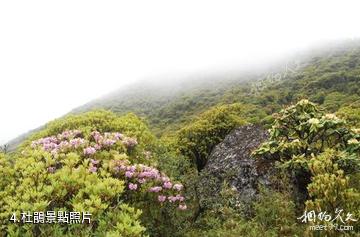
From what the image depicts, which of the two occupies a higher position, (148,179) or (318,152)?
(148,179)

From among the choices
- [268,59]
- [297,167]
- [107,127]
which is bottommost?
[268,59]

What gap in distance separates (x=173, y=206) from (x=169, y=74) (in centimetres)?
12641

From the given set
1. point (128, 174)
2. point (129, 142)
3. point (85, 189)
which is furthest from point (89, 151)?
point (85, 189)

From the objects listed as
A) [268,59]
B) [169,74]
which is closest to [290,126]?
[268,59]

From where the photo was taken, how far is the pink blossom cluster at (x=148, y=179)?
7301 mm

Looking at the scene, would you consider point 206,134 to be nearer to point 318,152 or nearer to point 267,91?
point 318,152

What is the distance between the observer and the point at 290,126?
1140cm

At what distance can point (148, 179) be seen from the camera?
7746 mm

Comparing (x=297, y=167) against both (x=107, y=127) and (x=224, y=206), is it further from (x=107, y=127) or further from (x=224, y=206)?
(x=107, y=127)

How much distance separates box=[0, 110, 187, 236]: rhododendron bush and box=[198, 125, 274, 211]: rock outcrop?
310 cm

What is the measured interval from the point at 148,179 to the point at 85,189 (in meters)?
2.20

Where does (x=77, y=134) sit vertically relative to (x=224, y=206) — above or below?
above

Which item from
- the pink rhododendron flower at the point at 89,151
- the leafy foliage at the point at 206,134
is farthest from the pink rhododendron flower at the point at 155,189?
the leafy foliage at the point at 206,134

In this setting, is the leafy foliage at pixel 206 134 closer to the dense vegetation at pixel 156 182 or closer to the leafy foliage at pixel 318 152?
the dense vegetation at pixel 156 182
